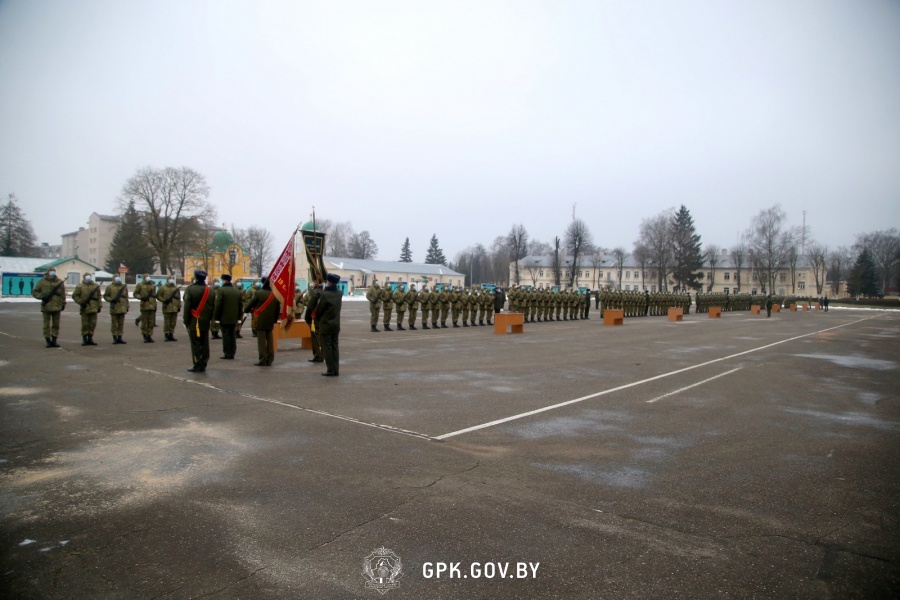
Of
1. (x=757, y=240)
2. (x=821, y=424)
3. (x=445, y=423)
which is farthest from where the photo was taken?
(x=757, y=240)

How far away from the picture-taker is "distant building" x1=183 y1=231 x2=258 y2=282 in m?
70.1

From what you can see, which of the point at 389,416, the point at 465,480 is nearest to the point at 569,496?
the point at 465,480

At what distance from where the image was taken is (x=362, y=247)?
130500 millimetres

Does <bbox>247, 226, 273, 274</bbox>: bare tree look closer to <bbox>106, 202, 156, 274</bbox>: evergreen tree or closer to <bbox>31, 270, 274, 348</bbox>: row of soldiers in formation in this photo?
<bbox>106, 202, 156, 274</bbox>: evergreen tree

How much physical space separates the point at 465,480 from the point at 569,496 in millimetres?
951

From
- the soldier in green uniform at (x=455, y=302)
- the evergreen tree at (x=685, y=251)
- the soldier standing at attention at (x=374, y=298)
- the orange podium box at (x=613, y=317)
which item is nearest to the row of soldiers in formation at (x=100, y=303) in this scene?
the soldier standing at attention at (x=374, y=298)

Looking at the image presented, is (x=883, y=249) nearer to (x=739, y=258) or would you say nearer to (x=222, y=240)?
(x=739, y=258)

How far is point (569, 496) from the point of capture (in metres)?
4.76

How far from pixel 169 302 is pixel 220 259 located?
65.3 m

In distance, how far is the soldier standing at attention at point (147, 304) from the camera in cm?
1630

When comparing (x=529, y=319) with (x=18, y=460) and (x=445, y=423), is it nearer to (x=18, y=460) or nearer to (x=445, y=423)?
(x=445, y=423)

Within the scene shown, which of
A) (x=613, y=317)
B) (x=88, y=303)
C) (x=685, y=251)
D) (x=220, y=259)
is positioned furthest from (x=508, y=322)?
(x=685, y=251)

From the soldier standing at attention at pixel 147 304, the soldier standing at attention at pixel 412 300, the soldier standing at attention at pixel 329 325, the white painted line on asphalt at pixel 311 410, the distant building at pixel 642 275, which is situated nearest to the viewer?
the white painted line on asphalt at pixel 311 410

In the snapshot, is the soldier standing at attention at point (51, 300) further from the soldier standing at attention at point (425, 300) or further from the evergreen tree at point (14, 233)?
the evergreen tree at point (14, 233)
